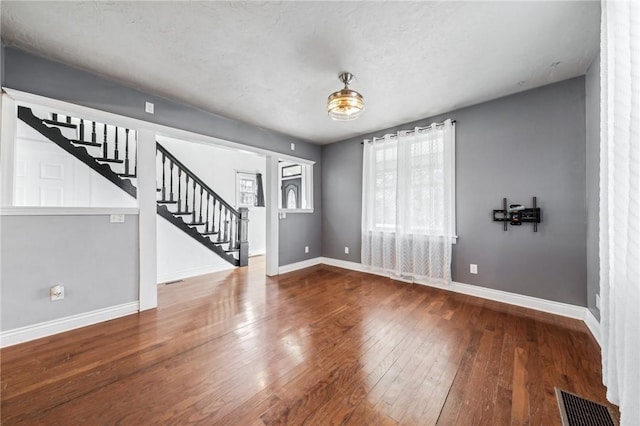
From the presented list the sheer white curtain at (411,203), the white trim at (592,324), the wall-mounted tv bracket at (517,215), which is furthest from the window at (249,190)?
the white trim at (592,324)

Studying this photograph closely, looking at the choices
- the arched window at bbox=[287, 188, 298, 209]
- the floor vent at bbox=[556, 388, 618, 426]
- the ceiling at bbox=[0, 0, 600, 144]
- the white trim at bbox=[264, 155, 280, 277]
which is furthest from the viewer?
the arched window at bbox=[287, 188, 298, 209]

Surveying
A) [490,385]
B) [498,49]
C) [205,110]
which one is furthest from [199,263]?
[498,49]

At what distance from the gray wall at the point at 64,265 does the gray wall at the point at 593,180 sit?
4.70 metres

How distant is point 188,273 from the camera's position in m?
4.21

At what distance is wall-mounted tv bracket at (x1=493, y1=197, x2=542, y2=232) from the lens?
8.89 ft

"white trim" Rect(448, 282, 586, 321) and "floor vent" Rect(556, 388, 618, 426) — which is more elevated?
"white trim" Rect(448, 282, 586, 321)

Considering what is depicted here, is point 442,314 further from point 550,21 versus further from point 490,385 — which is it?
point 550,21

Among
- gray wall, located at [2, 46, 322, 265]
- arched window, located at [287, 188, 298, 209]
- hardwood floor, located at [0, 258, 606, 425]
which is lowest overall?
hardwood floor, located at [0, 258, 606, 425]

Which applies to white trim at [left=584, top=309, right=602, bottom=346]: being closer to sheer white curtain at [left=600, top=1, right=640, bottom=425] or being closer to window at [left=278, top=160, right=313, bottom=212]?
sheer white curtain at [left=600, top=1, right=640, bottom=425]

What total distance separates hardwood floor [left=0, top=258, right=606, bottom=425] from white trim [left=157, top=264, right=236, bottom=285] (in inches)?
52.4

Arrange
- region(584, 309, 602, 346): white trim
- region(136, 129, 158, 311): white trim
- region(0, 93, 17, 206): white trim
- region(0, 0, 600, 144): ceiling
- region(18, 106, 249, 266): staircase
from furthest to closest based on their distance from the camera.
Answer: region(18, 106, 249, 266): staircase → region(136, 129, 158, 311): white trim → region(584, 309, 602, 346): white trim → region(0, 93, 17, 206): white trim → region(0, 0, 600, 144): ceiling

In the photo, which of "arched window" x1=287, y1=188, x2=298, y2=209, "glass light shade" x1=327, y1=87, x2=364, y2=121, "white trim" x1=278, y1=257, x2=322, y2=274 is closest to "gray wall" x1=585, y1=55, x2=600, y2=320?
"glass light shade" x1=327, y1=87, x2=364, y2=121

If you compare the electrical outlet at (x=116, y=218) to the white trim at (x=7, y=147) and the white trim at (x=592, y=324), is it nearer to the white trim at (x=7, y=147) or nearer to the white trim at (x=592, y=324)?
the white trim at (x=7, y=147)

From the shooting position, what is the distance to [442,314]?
8.54 feet
